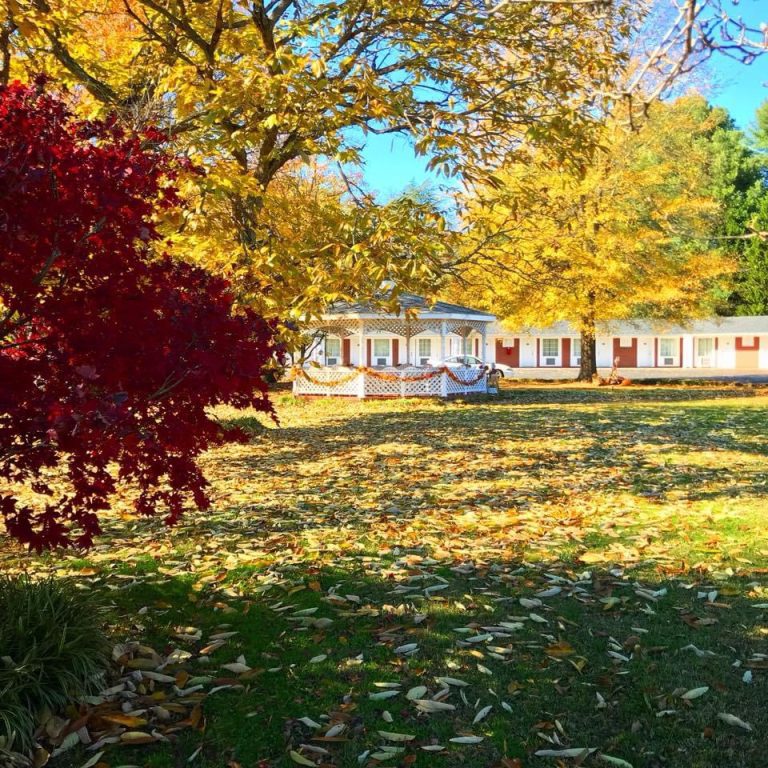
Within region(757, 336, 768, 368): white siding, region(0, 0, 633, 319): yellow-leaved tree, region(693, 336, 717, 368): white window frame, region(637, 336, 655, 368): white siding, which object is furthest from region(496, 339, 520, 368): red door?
region(0, 0, 633, 319): yellow-leaved tree

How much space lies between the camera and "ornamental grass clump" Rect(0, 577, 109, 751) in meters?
2.90

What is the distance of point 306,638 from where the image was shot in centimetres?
393

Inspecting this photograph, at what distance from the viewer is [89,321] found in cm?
311

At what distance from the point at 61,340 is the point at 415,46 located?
6.63 m

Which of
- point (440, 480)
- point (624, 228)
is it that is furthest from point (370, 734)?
point (624, 228)

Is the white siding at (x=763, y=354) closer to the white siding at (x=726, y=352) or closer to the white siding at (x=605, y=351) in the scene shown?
the white siding at (x=726, y=352)

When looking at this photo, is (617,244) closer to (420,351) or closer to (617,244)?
(617,244)

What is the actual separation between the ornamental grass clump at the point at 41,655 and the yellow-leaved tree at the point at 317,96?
10.6 ft

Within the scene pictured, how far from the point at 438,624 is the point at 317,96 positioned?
5.12 meters

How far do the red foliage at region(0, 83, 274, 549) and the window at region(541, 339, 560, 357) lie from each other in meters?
45.7

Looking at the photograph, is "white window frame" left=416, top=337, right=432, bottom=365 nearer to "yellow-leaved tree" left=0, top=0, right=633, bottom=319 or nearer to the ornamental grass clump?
"yellow-leaved tree" left=0, top=0, right=633, bottom=319

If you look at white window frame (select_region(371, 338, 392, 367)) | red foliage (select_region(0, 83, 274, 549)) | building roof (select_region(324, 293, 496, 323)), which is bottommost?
red foliage (select_region(0, 83, 274, 549))

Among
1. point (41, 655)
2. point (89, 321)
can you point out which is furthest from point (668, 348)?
point (41, 655)

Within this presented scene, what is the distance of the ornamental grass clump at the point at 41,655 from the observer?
2.90m
